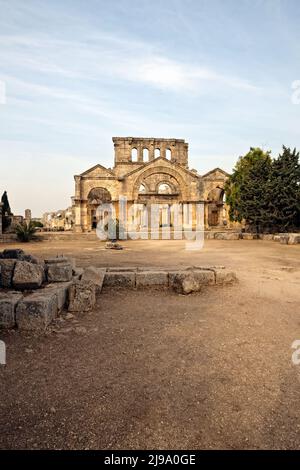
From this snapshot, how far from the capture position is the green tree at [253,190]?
775 inches

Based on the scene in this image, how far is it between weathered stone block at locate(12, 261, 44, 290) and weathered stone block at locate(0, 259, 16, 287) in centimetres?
11

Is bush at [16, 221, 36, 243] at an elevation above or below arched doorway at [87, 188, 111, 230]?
below

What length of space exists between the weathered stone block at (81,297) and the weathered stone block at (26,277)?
58cm

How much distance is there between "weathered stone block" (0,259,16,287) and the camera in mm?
4520

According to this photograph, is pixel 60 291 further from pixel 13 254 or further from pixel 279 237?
pixel 279 237

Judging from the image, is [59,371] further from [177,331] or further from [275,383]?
[275,383]

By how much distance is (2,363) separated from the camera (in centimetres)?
284

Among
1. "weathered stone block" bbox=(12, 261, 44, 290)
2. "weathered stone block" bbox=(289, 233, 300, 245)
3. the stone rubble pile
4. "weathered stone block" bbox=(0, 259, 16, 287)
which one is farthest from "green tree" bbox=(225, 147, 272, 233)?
"weathered stone block" bbox=(0, 259, 16, 287)

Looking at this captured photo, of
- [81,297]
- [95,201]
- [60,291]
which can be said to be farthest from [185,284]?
[95,201]

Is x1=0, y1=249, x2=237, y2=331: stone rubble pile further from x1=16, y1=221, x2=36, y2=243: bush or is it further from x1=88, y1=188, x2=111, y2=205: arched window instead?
x1=88, y1=188, x2=111, y2=205: arched window

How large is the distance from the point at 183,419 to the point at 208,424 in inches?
7.2

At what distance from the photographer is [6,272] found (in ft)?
14.9

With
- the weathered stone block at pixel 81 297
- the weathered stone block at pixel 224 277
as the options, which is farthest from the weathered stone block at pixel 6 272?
the weathered stone block at pixel 224 277
